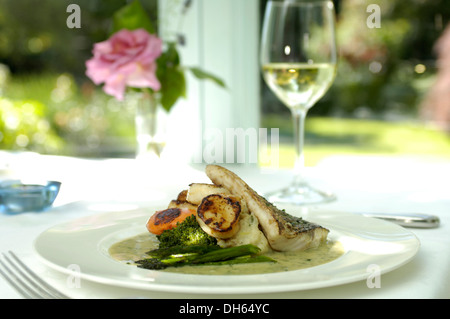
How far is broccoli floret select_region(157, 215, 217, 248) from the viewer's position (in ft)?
3.00

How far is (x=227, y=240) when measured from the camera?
3.03 ft

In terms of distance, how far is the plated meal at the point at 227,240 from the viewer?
32.5 inches

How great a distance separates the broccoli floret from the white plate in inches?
3.3

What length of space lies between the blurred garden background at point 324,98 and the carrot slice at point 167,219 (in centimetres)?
280

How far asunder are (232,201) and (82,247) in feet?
0.76

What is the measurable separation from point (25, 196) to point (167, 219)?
467 millimetres

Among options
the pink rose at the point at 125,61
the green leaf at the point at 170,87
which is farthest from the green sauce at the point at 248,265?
the green leaf at the point at 170,87

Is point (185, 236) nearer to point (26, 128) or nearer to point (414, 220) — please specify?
point (414, 220)

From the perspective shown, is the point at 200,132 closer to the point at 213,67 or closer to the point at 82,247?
the point at 213,67

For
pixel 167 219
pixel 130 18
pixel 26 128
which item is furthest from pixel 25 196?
pixel 26 128

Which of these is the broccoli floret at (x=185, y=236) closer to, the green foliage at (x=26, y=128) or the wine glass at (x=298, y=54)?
the wine glass at (x=298, y=54)

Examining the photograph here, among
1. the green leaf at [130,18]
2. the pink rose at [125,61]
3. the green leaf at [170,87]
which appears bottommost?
the green leaf at [170,87]

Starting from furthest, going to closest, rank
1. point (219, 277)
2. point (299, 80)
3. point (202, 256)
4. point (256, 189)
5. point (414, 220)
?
point (256, 189), point (299, 80), point (414, 220), point (202, 256), point (219, 277)
